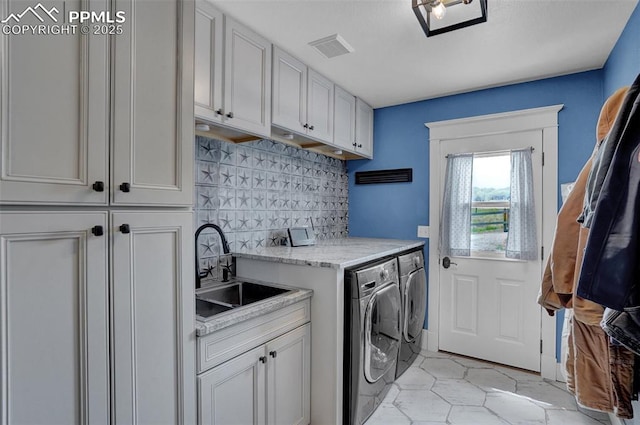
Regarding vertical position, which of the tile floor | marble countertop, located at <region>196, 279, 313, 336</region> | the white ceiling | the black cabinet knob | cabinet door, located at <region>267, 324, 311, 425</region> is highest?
the white ceiling

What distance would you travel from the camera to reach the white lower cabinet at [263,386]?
1.41 meters

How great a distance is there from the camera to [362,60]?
2.40m

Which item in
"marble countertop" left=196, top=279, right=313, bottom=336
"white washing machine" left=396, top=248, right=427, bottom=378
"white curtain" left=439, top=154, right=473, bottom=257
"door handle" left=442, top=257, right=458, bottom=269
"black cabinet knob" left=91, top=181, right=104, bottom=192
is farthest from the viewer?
"door handle" left=442, top=257, right=458, bottom=269

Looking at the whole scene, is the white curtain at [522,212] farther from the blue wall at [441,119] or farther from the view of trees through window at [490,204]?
the blue wall at [441,119]

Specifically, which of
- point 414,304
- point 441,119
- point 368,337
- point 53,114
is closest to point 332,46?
point 441,119

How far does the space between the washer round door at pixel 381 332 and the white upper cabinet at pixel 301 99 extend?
1.27m

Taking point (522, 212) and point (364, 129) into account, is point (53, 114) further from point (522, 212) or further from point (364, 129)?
point (522, 212)

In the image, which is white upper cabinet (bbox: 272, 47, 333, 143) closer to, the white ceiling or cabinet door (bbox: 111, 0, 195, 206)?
the white ceiling

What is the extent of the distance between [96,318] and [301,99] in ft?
6.22

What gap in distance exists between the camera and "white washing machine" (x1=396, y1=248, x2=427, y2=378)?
8.58 ft

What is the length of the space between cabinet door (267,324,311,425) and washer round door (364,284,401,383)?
0.37m

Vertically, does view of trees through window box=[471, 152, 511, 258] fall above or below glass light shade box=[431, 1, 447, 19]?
below

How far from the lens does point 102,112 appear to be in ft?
3.34

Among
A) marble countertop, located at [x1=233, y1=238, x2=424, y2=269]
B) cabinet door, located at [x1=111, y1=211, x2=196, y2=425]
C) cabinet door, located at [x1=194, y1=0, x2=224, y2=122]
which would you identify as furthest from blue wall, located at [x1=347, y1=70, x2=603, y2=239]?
cabinet door, located at [x1=111, y1=211, x2=196, y2=425]
